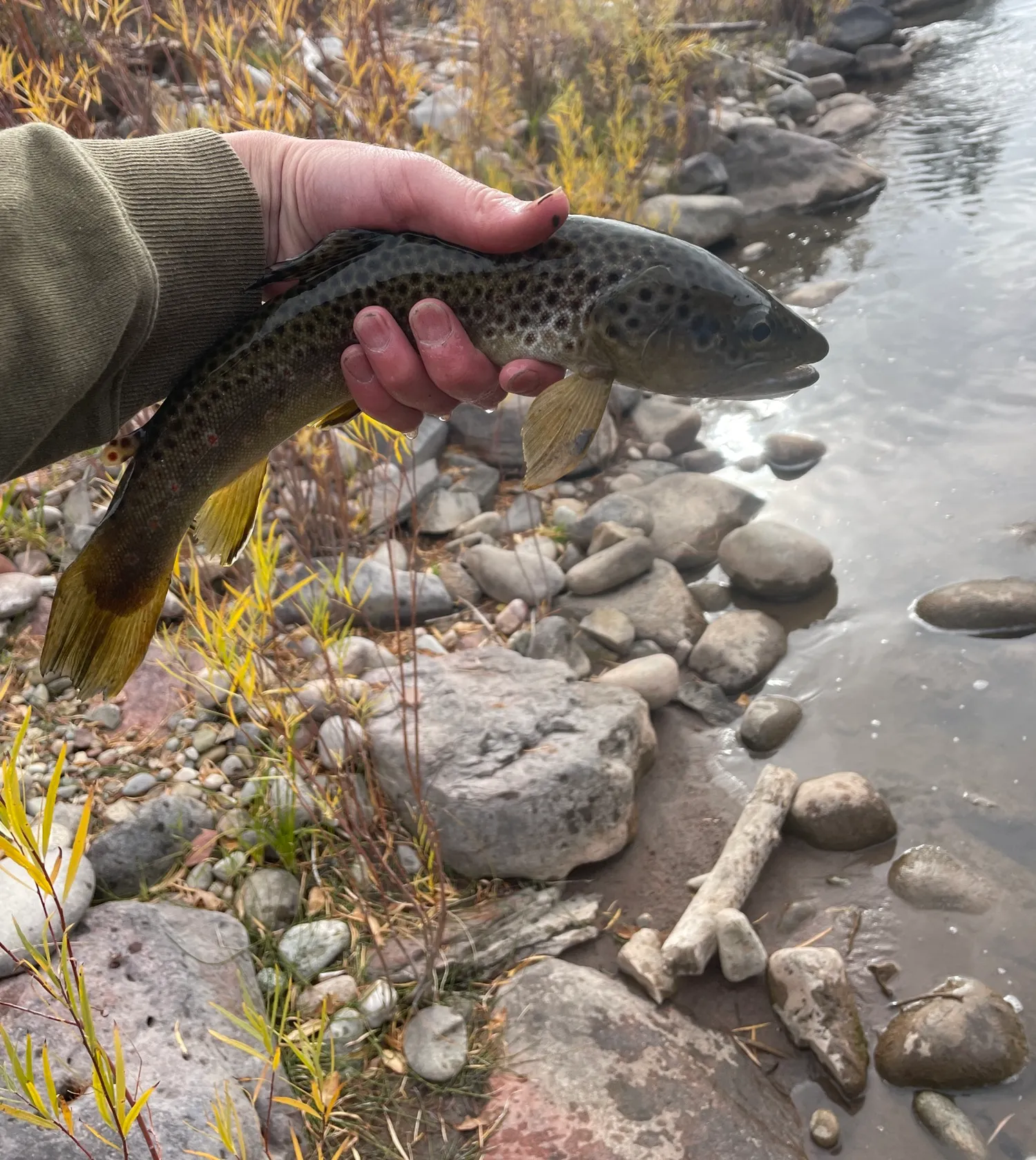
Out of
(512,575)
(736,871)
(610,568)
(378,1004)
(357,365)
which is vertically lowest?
(736,871)

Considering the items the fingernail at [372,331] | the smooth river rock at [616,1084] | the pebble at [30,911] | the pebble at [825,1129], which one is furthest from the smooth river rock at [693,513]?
the pebble at [30,911]

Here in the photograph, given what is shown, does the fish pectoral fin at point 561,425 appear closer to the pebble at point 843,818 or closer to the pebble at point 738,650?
the pebble at point 843,818

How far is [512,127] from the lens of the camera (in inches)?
408

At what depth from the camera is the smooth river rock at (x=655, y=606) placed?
5.46 metres

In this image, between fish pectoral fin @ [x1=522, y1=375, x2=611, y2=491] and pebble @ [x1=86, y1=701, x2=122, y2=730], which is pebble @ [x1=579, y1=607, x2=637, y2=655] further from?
fish pectoral fin @ [x1=522, y1=375, x2=611, y2=491]

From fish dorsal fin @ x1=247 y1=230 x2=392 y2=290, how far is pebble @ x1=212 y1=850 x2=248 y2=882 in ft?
6.98

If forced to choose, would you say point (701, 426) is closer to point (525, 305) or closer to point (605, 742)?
point (605, 742)

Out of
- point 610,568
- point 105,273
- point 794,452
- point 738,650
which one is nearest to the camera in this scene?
point 105,273

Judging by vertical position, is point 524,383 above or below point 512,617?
above

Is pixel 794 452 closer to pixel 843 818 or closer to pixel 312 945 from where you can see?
pixel 843 818

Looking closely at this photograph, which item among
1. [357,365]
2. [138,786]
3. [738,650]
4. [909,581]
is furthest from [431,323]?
[909,581]

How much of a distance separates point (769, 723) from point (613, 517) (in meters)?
1.73

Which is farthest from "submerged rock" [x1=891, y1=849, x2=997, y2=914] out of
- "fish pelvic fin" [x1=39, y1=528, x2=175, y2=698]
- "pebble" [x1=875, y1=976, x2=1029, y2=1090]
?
"fish pelvic fin" [x1=39, y1=528, x2=175, y2=698]

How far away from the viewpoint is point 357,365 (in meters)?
2.64
